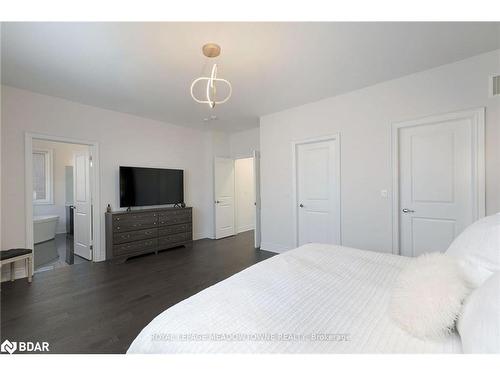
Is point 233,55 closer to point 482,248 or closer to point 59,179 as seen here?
point 482,248

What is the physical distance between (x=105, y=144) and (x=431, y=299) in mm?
4535

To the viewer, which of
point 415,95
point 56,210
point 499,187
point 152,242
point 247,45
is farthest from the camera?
point 56,210

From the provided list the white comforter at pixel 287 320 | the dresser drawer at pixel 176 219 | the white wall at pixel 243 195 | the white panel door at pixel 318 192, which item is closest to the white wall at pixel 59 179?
the dresser drawer at pixel 176 219

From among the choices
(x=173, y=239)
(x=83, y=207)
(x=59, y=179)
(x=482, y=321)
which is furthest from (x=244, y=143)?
(x=59, y=179)

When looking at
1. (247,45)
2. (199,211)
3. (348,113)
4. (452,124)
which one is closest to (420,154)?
(452,124)

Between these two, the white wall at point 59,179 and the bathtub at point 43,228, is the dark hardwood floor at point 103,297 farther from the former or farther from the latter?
the white wall at point 59,179

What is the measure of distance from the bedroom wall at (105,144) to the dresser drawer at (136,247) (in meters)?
0.42

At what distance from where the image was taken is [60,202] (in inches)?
241

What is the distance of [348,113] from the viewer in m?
3.29

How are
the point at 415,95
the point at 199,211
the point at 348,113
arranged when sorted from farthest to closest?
1. the point at 199,211
2. the point at 348,113
3. the point at 415,95

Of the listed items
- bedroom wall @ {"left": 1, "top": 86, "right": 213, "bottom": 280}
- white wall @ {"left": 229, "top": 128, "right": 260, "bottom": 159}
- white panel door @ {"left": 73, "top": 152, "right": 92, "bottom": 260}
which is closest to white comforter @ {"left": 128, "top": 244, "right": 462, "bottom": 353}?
bedroom wall @ {"left": 1, "top": 86, "right": 213, "bottom": 280}
